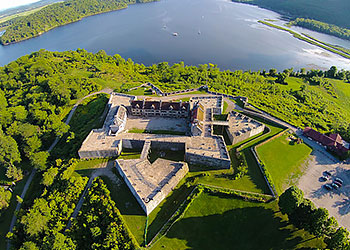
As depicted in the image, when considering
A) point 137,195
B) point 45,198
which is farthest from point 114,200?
point 45,198

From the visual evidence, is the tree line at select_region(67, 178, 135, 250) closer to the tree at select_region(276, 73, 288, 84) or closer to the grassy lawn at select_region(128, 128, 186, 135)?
the grassy lawn at select_region(128, 128, 186, 135)

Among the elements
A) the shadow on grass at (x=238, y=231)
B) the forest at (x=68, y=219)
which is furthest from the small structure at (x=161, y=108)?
the shadow on grass at (x=238, y=231)

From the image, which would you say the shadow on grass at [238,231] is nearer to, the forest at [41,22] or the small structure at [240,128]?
the small structure at [240,128]

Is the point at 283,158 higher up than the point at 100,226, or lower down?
higher up

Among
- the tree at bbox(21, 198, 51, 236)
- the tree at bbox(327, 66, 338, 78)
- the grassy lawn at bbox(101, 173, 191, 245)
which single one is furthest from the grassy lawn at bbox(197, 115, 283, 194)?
the tree at bbox(327, 66, 338, 78)

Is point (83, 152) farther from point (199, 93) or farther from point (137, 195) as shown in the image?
point (199, 93)

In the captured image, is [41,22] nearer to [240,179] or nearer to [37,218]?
[37,218]

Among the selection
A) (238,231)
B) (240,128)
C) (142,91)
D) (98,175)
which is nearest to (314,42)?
Result: (240,128)

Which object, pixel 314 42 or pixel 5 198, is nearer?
pixel 5 198
